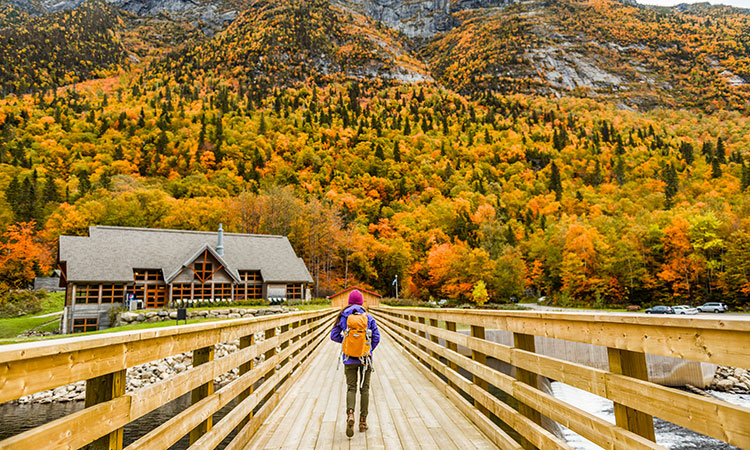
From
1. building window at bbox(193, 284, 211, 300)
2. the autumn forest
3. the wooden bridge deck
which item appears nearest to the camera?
the wooden bridge deck

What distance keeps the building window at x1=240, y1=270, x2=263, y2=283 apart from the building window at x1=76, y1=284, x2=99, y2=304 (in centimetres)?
1211

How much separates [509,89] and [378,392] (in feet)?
636

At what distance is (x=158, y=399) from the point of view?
2.43m

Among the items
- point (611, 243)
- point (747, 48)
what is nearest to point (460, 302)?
point (611, 243)

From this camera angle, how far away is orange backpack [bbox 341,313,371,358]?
207 inches

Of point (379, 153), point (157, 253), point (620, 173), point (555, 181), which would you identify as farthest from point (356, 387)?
point (620, 173)

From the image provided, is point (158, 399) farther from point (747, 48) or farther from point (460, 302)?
point (747, 48)

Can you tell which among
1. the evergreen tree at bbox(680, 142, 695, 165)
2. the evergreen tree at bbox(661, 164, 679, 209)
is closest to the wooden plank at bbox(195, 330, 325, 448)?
the evergreen tree at bbox(661, 164, 679, 209)

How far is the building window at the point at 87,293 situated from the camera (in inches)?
1222

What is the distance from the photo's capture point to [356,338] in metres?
5.30

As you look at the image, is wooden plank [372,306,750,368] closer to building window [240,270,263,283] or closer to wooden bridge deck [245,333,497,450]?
wooden bridge deck [245,333,497,450]

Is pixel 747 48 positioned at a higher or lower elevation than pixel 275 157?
higher

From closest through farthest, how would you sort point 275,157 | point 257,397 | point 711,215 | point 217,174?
point 257,397
point 711,215
point 217,174
point 275,157

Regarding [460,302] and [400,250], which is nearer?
[460,302]
